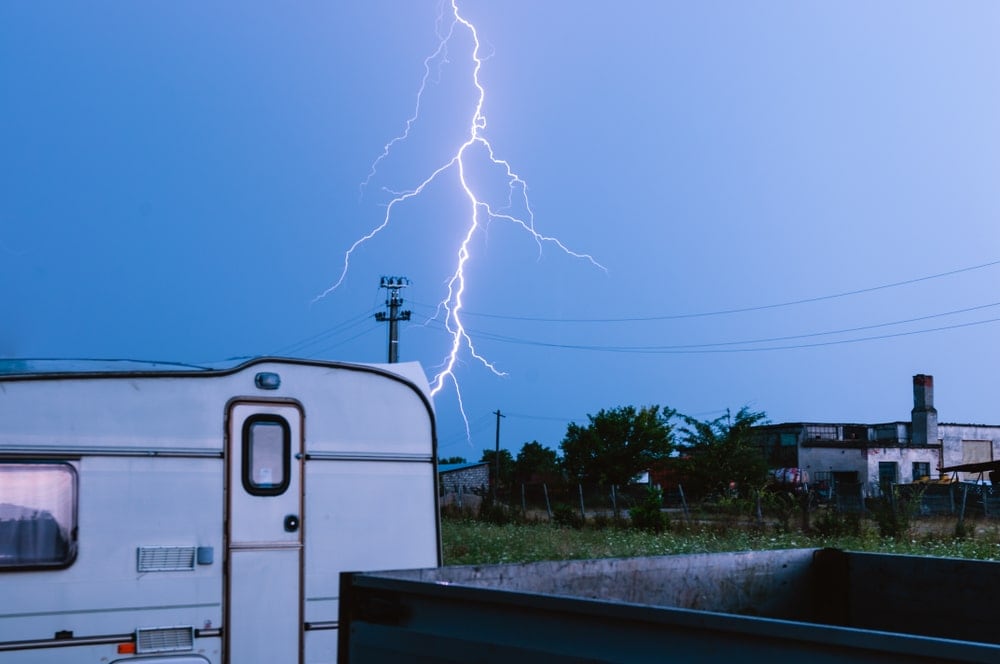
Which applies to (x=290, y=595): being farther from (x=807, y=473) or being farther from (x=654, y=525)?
(x=807, y=473)

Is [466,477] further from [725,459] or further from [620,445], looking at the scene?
[725,459]

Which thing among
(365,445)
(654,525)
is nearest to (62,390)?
(365,445)

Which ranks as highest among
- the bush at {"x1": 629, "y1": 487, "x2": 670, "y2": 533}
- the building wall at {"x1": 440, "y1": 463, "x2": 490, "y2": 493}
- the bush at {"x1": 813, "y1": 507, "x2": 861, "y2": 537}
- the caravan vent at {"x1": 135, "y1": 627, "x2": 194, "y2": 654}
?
the caravan vent at {"x1": 135, "y1": 627, "x2": 194, "y2": 654}

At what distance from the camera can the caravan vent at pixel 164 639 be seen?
7.46 metres

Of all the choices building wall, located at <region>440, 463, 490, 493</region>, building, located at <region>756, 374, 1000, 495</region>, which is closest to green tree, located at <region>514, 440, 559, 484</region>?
building wall, located at <region>440, 463, 490, 493</region>

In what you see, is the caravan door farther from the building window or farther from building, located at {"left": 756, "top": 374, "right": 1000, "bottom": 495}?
the building window

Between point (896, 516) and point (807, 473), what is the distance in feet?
127

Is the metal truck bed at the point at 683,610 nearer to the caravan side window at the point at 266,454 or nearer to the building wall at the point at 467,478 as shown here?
the caravan side window at the point at 266,454

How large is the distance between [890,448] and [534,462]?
25.7 meters

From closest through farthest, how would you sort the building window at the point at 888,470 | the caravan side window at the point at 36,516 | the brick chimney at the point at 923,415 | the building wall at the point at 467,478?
1. the caravan side window at the point at 36,516
2. the building window at the point at 888,470
3. the brick chimney at the point at 923,415
4. the building wall at the point at 467,478

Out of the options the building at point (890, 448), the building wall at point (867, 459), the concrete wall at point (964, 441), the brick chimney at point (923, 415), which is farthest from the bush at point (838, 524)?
the concrete wall at point (964, 441)

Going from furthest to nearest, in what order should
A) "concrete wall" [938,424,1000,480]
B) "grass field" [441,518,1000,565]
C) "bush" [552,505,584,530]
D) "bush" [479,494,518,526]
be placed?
"concrete wall" [938,424,1000,480] → "bush" [479,494,518,526] → "bush" [552,505,584,530] → "grass field" [441,518,1000,565]

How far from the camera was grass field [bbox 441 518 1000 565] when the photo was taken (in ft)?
62.3

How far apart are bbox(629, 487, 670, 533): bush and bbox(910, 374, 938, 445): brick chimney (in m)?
36.1
